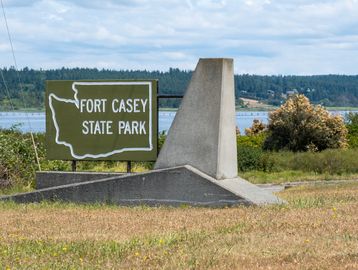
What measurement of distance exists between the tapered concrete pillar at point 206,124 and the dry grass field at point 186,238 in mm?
1651

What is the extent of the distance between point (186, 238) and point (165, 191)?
18.4 feet

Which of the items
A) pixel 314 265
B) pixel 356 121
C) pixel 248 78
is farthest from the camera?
pixel 248 78

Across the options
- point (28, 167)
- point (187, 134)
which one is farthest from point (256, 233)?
point (28, 167)

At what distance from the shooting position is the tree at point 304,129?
130 feet

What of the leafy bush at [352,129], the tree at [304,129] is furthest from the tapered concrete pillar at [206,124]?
the leafy bush at [352,129]

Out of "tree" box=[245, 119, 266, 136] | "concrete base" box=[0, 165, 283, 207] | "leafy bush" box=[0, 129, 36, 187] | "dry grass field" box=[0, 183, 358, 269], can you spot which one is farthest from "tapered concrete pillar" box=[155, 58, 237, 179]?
"tree" box=[245, 119, 266, 136]

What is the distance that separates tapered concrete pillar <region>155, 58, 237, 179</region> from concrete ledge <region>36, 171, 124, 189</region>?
1711mm

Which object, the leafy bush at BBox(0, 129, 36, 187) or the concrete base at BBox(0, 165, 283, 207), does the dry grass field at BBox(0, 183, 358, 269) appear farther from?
the leafy bush at BBox(0, 129, 36, 187)

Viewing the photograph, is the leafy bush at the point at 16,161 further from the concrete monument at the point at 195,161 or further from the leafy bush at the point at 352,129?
the leafy bush at the point at 352,129

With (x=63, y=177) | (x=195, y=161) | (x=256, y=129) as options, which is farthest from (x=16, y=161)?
(x=256, y=129)

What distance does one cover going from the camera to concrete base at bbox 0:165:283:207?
16797mm

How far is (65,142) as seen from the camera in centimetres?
1923

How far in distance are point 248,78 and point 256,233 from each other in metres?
128

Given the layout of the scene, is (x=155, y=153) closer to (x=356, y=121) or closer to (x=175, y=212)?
(x=175, y=212)
